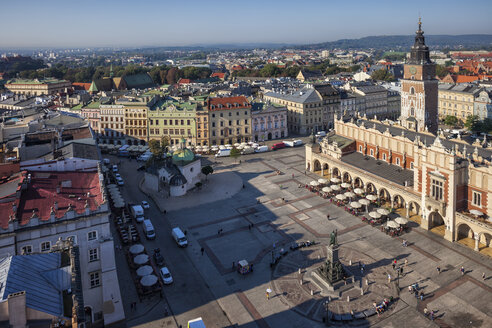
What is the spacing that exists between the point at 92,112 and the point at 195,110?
32.4 metres

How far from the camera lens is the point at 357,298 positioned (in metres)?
45.2

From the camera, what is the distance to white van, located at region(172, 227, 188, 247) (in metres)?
57.8

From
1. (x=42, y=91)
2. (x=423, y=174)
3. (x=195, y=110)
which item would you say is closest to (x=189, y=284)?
(x=423, y=174)

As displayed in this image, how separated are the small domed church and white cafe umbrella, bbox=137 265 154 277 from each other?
2980 cm

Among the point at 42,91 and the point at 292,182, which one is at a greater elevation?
the point at 42,91

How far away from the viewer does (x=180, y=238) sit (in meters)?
57.9

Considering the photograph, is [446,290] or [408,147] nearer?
[446,290]

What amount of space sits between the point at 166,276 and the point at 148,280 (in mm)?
2545

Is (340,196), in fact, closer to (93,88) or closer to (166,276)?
(166,276)

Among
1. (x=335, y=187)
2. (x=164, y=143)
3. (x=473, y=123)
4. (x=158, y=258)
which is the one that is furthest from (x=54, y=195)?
(x=473, y=123)

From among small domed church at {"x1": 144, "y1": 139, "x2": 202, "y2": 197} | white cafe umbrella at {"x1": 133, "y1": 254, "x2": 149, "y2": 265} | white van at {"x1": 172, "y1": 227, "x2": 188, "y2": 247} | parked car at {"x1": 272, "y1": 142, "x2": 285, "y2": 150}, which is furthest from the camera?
parked car at {"x1": 272, "y1": 142, "x2": 285, "y2": 150}

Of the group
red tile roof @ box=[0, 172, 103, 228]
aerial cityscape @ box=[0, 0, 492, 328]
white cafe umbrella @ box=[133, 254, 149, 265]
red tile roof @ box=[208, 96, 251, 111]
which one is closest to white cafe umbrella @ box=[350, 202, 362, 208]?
aerial cityscape @ box=[0, 0, 492, 328]

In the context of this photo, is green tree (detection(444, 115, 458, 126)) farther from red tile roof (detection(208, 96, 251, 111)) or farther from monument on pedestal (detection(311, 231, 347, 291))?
monument on pedestal (detection(311, 231, 347, 291))

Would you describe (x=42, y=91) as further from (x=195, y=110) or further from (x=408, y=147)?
(x=408, y=147)
